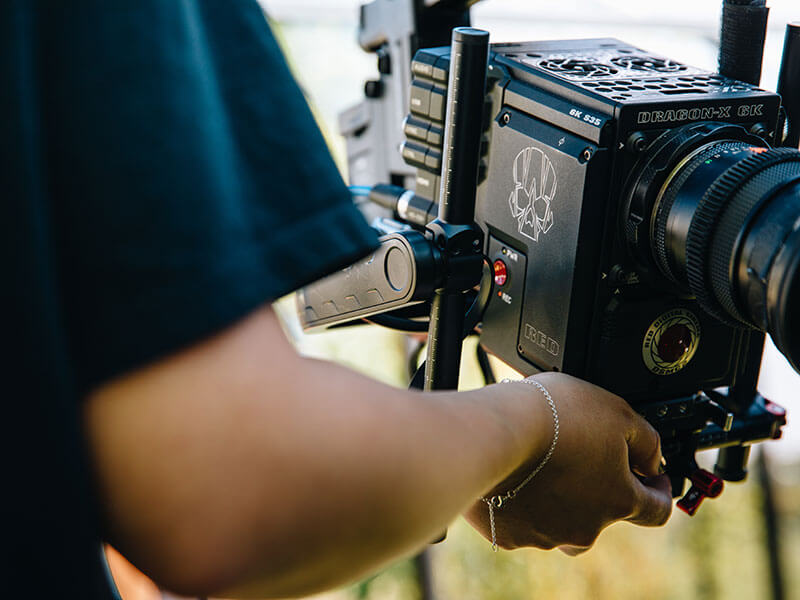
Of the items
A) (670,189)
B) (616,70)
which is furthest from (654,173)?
(616,70)

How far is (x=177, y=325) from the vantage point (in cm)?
30

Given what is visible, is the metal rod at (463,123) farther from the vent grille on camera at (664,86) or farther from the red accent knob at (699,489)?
the red accent knob at (699,489)

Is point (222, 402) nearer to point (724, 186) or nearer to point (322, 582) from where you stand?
point (322, 582)

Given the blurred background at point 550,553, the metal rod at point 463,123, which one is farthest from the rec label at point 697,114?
the blurred background at point 550,553

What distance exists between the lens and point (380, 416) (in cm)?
36

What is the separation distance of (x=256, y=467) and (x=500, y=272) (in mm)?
491

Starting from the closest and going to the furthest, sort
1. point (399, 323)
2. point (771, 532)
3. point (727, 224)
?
point (727, 224) → point (399, 323) → point (771, 532)

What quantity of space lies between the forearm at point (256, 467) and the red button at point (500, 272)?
1.35 feet

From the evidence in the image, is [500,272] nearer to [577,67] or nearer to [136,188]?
[577,67]

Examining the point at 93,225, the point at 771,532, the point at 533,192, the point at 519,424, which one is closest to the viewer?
the point at 93,225

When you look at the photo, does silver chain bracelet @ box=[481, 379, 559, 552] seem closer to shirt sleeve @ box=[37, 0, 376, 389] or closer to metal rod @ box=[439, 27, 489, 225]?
metal rod @ box=[439, 27, 489, 225]

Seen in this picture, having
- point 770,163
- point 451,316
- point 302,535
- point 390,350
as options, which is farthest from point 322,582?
point 390,350

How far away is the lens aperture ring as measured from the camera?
1.98 feet

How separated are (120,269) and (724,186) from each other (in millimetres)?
486
